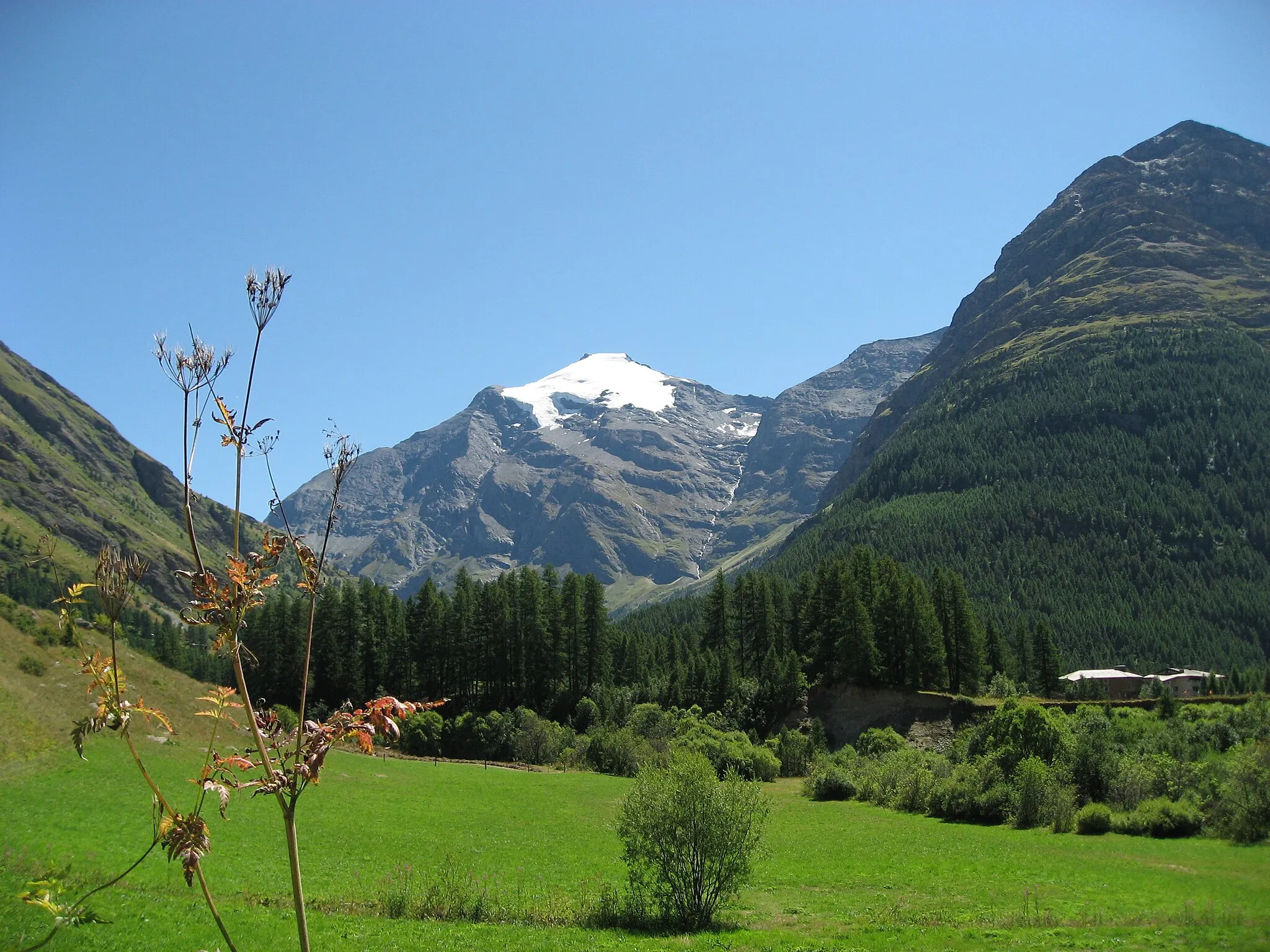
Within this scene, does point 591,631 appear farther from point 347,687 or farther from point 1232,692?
point 1232,692

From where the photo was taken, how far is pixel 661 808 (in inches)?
1095

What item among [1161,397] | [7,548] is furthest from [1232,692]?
[7,548]

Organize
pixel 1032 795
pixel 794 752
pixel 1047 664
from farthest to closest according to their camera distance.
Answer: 1. pixel 1047 664
2. pixel 794 752
3. pixel 1032 795

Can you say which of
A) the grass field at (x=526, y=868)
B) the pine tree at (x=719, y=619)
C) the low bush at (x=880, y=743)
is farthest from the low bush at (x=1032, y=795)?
the pine tree at (x=719, y=619)

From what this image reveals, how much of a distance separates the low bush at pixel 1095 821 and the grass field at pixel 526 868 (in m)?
1.99

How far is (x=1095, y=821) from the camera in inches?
1695

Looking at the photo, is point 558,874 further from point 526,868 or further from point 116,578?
point 116,578

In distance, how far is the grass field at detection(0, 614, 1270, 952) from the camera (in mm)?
21625

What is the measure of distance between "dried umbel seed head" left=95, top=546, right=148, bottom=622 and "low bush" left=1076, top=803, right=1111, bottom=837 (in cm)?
5043

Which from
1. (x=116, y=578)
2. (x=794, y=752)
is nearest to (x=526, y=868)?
(x=116, y=578)

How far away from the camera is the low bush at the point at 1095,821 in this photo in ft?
141

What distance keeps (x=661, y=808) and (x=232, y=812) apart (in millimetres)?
23268

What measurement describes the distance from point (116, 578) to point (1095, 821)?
50939 mm

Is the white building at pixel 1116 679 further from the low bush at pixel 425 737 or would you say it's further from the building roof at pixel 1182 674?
the low bush at pixel 425 737
